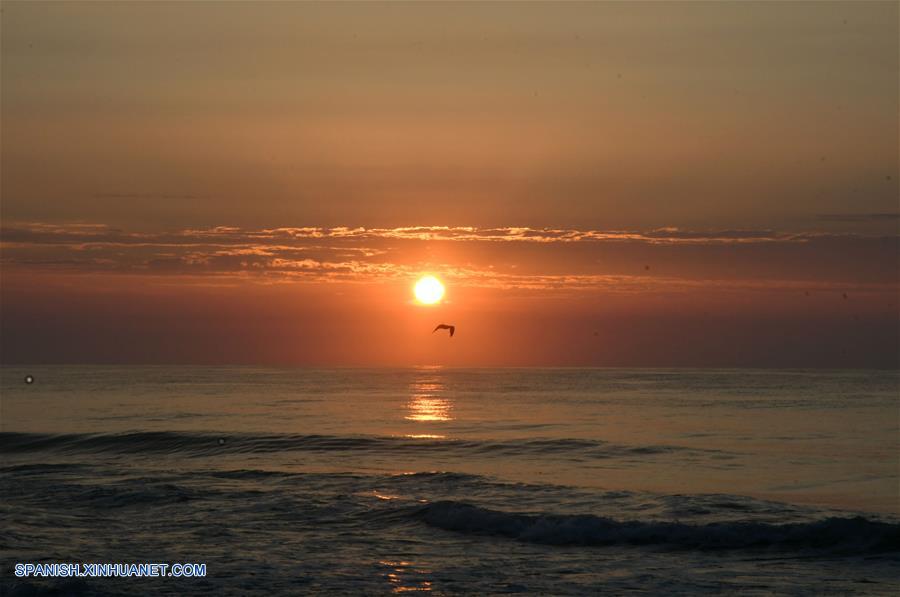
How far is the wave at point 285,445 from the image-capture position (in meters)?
43.1

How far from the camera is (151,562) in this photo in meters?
21.1

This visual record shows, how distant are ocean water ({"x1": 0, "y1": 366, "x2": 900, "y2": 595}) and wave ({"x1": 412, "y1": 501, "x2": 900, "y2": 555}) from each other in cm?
8

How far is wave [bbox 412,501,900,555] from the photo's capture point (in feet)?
78.0

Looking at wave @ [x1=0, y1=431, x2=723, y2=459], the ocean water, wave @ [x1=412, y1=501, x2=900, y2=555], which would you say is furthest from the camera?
wave @ [x1=0, y1=431, x2=723, y2=459]

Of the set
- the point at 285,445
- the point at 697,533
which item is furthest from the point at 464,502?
the point at 285,445

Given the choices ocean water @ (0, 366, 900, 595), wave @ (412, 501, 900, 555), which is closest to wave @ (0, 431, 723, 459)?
ocean water @ (0, 366, 900, 595)

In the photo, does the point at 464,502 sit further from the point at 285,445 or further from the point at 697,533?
the point at 285,445

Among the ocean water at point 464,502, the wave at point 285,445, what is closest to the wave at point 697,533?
the ocean water at point 464,502

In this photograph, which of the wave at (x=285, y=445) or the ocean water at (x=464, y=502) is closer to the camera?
the ocean water at (x=464, y=502)

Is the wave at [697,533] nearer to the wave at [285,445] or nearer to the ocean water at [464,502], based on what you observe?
the ocean water at [464,502]

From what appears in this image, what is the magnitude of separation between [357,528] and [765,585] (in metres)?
11.1

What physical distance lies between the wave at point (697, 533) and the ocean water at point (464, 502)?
76mm

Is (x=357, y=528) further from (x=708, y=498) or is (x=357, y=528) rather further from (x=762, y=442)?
(x=762, y=442)

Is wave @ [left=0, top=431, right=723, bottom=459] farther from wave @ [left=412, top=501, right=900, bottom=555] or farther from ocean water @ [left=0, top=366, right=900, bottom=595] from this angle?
wave @ [left=412, top=501, right=900, bottom=555]
